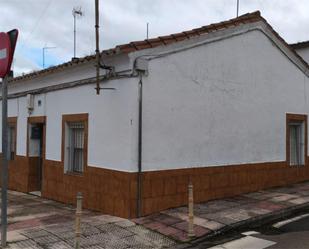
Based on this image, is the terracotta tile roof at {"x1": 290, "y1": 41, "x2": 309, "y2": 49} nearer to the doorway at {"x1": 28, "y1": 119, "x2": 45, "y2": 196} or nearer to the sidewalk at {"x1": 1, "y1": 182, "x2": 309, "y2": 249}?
the sidewalk at {"x1": 1, "y1": 182, "x2": 309, "y2": 249}

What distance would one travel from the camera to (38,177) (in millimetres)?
13461

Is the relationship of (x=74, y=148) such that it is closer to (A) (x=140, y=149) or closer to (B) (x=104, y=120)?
(B) (x=104, y=120)

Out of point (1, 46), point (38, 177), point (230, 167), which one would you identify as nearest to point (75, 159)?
point (38, 177)

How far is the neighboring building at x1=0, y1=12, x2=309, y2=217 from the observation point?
29.7 feet

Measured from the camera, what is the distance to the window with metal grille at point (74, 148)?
10891 mm

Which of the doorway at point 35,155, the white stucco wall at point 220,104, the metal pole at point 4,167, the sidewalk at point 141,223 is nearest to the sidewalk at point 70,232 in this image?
the sidewalk at point 141,223

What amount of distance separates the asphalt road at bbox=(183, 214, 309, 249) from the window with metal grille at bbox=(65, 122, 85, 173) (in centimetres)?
456

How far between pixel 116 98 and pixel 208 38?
9.14 feet

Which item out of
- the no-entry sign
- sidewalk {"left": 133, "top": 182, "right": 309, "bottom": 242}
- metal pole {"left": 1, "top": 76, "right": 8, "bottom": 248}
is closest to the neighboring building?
sidewalk {"left": 133, "top": 182, "right": 309, "bottom": 242}

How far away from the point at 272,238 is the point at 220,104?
155 inches

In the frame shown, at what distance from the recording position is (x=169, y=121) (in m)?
9.50

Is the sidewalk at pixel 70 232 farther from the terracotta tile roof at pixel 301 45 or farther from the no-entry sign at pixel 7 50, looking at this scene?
the terracotta tile roof at pixel 301 45

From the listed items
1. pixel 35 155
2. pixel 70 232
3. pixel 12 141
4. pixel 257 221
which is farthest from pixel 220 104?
pixel 12 141

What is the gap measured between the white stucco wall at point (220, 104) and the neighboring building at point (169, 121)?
3cm
